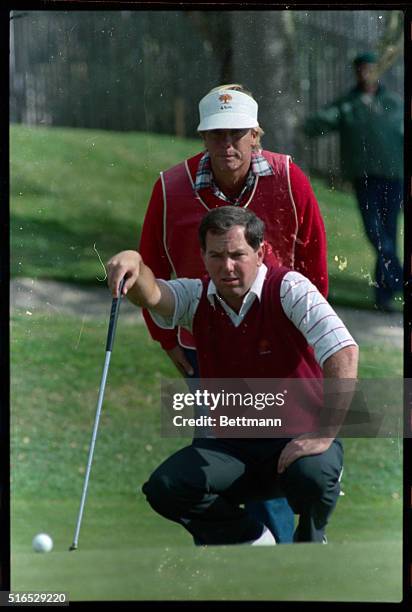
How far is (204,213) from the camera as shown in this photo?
4234 millimetres

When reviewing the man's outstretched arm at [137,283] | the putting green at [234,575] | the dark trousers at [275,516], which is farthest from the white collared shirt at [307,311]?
the putting green at [234,575]

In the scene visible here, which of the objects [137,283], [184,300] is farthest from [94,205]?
[184,300]

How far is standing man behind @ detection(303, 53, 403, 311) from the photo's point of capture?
4215 millimetres

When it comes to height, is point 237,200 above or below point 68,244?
above

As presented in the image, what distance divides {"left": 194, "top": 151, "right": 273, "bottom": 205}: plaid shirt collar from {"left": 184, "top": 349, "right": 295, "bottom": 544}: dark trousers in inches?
23.1

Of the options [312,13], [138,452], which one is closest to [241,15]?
[312,13]

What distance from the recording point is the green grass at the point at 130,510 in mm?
4309

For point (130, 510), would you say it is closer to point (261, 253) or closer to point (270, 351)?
point (270, 351)

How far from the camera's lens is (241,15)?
4.16 meters

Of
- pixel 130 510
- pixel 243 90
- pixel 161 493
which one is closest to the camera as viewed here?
pixel 243 90

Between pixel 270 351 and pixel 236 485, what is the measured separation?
442 millimetres
